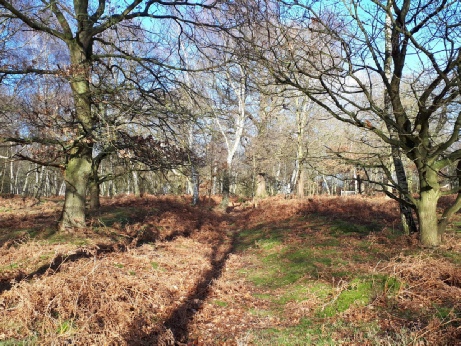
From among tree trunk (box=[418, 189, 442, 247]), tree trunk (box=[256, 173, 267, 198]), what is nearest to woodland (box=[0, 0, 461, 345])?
tree trunk (box=[418, 189, 442, 247])

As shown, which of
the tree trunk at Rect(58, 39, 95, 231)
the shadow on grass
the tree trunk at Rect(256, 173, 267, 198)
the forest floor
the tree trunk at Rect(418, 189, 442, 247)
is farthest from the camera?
the tree trunk at Rect(256, 173, 267, 198)

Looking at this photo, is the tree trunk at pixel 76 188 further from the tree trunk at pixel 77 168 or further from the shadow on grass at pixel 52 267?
the shadow on grass at pixel 52 267

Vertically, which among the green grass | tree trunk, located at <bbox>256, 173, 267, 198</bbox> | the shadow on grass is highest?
tree trunk, located at <bbox>256, 173, 267, 198</bbox>

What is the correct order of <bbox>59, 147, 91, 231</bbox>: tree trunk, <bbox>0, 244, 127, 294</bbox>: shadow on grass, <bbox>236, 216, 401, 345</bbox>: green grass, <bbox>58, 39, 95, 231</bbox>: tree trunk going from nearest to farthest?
→ <bbox>236, 216, 401, 345</bbox>: green grass
<bbox>0, 244, 127, 294</bbox>: shadow on grass
<bbox>58, 39, 95, 231</bbox>: tree trunk
<bbox>59, 147, 91, 231</bbox>: tree trunk

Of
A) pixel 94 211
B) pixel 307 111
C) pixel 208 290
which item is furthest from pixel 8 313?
pixel 307 111

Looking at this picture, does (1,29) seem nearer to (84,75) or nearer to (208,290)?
(84,75)

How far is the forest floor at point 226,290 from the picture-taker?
167 inches

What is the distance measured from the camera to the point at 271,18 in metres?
7.64

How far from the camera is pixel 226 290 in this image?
21.6ft

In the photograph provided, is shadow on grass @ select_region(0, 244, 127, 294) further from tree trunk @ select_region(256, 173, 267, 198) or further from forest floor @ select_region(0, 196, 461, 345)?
tree trunk @ select_region(256, 173, 267, 198)

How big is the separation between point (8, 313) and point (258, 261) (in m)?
6.19

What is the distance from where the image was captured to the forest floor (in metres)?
4.25

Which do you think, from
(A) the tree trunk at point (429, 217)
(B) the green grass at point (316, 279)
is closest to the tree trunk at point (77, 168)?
(B) the green grass at point (316, 279)

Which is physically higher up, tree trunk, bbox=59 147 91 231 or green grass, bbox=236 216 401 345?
tree trunk, bbox=59 147 91 231
